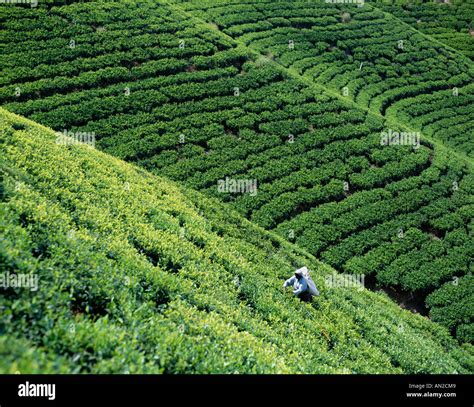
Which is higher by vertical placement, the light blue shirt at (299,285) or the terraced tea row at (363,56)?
the terraced tea row at (363,56)

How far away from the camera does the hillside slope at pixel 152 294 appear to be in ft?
19.7

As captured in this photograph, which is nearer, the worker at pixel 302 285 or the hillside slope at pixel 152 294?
the hillside slope at pixel 152 294

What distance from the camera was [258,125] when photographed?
26984 mm

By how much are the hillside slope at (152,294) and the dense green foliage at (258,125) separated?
4.57m

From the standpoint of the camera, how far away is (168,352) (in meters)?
6.55

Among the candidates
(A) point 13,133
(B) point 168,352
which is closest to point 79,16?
(A) point 13,133

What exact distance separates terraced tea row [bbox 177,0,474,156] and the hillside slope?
22.0 m

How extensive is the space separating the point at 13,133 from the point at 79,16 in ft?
79.3

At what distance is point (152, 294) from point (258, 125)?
66.8 feet

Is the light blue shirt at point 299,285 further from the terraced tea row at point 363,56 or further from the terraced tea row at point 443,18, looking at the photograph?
the terraced tea row at point 443,18

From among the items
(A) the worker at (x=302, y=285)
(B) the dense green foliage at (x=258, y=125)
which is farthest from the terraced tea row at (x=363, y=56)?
(A) the worker at (x=302, y=285)
